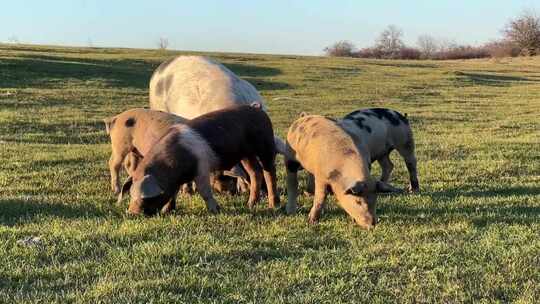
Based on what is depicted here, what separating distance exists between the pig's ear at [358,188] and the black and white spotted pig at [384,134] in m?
2.37

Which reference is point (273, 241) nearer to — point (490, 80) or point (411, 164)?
point (411, 164)

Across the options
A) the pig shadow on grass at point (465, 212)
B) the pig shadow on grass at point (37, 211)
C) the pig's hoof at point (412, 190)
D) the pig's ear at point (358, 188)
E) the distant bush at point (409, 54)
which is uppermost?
the distant bush at point (409, 54)

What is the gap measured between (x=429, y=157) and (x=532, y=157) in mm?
2136

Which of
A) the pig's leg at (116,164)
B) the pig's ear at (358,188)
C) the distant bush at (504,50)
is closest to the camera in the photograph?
the pig's ear at (358,188)

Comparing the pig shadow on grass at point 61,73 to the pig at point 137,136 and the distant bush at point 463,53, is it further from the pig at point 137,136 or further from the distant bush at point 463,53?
the distant bush at point 463,53

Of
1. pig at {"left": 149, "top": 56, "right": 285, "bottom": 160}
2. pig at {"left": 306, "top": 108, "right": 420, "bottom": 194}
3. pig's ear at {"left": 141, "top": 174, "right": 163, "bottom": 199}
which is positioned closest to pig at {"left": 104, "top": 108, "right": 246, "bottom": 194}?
pig at {"left": 149, "top": 56, "right": 285, "bottom": 160}

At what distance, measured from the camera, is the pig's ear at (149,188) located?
7.73 meters

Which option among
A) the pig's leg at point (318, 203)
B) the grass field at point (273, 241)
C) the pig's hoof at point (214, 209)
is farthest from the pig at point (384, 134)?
the pig's hoof at point (214, 209)

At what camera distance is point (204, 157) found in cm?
826

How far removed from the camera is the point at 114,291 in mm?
5223

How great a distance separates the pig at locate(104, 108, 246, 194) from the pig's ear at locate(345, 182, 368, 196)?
2608 mm

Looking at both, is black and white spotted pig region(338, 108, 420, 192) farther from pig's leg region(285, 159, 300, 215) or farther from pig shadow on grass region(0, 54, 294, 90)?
pig shadow on grass region(0, 54, 294, 90)

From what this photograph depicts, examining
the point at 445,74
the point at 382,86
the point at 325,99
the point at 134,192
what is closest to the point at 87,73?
the point at 325,99

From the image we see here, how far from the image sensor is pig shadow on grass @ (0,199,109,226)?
7.84m
